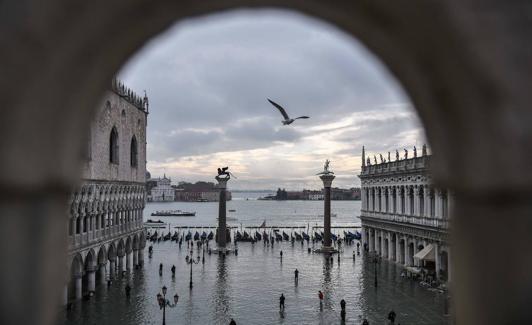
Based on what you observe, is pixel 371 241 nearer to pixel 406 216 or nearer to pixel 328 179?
pixel 328 179

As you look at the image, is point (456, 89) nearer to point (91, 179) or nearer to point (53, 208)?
point (53, 208)

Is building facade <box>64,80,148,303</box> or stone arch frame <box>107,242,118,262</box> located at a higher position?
building facade <box>64,80,148,303</box>

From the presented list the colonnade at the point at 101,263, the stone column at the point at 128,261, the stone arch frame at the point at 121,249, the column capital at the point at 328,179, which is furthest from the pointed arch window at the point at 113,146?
the column capital at the point at 328,179

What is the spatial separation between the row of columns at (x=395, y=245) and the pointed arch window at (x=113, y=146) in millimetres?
22919

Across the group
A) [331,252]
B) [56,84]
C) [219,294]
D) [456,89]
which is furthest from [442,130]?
[331,252]

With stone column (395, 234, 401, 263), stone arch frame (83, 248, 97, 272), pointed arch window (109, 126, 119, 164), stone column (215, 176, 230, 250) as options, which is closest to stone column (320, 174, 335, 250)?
stone column (395, 234, 401, 263)

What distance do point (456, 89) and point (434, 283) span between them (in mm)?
32224

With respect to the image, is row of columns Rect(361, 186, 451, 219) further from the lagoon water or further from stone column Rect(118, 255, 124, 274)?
stone column Rect(118, 255, 124, 274)

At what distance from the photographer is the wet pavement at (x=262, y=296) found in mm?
24422

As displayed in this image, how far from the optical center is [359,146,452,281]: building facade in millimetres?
33781

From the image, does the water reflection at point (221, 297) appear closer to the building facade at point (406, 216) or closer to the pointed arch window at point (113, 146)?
the pointed arch window at point (113, 146)

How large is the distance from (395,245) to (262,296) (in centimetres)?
1875

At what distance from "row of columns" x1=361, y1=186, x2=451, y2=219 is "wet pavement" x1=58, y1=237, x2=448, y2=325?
4968mm

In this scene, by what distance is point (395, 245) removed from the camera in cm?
4450
